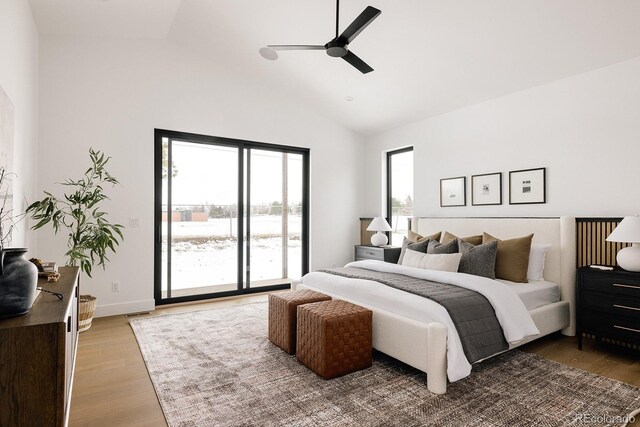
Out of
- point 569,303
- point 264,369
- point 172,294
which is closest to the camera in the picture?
point 264,369

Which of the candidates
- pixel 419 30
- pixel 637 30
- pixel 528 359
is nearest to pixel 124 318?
pixel 528 359

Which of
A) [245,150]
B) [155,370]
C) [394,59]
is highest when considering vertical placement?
[394,59]

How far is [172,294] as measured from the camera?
4.73 meters

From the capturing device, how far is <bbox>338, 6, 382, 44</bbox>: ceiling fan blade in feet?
8.40

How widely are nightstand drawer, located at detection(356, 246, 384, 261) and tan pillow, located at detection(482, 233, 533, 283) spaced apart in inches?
72.1

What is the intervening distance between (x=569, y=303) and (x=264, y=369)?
292 centimetres

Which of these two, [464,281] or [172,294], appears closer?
[464,281]

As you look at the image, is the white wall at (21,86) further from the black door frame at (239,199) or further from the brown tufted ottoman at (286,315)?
the brown tufted ottoman at (286,315)

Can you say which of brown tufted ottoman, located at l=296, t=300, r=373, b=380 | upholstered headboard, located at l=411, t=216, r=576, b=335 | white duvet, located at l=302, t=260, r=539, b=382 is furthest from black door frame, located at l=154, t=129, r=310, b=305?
upholstered headboard, located at l=411, t=216, r=576, b=335

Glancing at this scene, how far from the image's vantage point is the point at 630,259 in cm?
285

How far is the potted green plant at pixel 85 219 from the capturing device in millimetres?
3524

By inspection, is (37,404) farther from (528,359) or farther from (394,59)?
(394,59)

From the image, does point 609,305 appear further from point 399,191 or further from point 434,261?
point 399,191

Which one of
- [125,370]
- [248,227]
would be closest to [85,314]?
[125,370]
